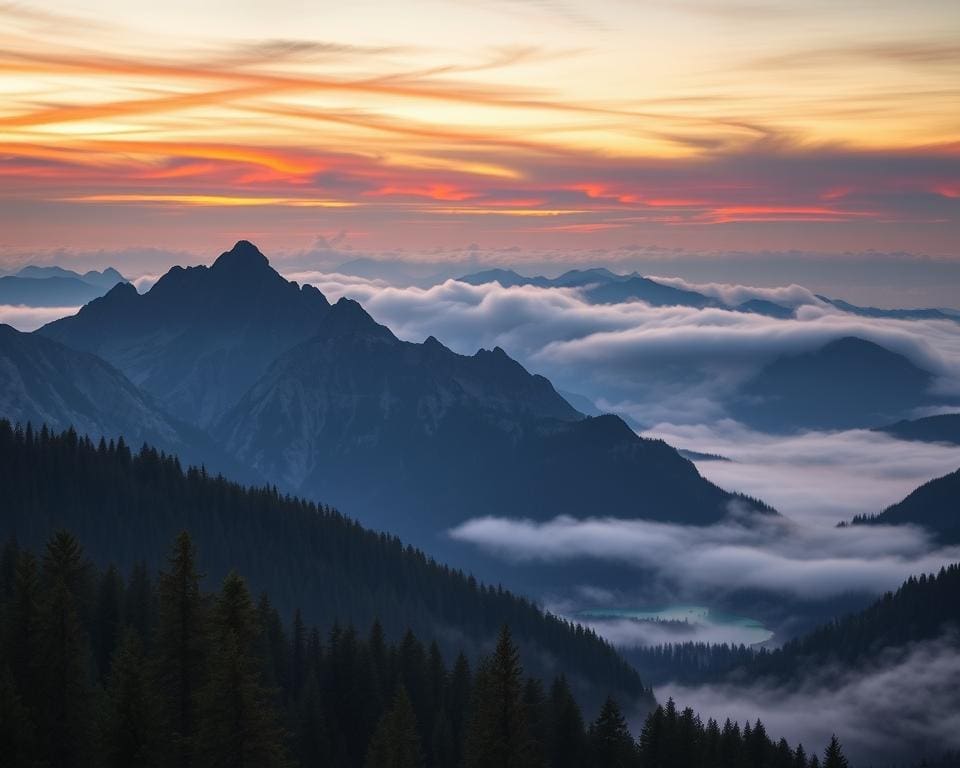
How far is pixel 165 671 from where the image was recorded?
6756cm

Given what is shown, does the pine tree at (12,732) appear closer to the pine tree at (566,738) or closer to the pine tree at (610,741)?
the pine tree at (610,741)

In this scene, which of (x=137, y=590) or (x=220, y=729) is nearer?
(x=220, y=729)

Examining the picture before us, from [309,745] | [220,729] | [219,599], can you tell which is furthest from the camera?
[309,745]

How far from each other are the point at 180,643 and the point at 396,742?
74.5ft

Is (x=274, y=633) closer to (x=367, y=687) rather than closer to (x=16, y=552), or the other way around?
(x=367, y=687)

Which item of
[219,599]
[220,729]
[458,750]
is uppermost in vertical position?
[219,599]

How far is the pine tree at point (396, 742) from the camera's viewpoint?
278ft

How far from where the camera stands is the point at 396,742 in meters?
85.1

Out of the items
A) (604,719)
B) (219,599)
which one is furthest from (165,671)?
(604,719)

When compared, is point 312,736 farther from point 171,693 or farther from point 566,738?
point 171,693

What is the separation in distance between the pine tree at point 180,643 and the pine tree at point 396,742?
1959 centimetres

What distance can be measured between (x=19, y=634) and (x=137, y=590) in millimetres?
56264

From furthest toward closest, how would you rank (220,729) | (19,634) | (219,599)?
(19,634)
(219,599)
(220,729)

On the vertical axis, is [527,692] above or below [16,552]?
below
